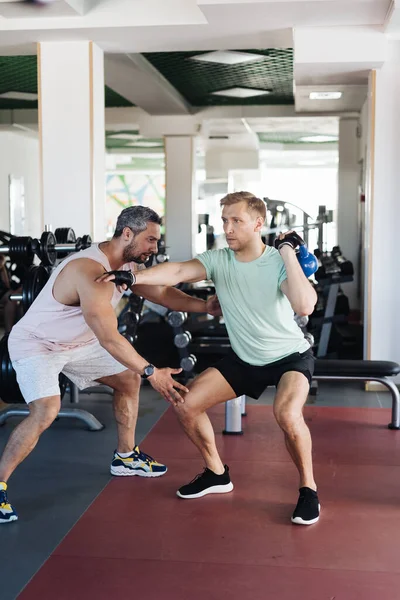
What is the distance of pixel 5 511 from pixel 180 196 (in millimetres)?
7764

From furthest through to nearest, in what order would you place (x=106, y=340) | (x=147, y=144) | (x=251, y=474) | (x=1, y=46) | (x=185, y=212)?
(x=147, y=144) < (x=185, y=212) < (x=1, y=46) < (x=251, y=474) < (x=106, y=340)

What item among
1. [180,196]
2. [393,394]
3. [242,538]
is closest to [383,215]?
[393,394]

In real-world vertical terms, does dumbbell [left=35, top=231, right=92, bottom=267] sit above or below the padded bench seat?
above

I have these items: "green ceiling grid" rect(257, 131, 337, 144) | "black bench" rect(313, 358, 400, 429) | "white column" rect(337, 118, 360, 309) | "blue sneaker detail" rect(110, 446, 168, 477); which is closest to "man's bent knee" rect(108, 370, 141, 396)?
"blue sneaker detail" rect(110, 446, 168, 477)

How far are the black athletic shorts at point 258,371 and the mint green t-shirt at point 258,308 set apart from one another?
1.0 inches

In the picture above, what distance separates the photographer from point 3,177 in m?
12.3

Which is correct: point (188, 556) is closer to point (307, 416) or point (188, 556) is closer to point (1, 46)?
point (307, 416)

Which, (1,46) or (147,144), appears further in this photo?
(147,144)

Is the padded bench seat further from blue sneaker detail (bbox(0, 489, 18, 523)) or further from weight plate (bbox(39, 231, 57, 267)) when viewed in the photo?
blue sneaker detail (bbox(0, 489, 18, 523))

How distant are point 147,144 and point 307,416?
11.7 metres

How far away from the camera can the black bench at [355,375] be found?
13.4 feet

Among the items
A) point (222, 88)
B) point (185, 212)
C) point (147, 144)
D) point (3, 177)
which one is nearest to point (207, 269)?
point (222, 88)

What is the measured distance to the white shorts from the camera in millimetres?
2883

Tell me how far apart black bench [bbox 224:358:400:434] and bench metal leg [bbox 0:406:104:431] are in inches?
28.4
